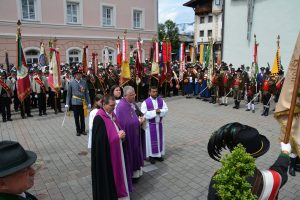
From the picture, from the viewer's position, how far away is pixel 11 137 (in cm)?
883

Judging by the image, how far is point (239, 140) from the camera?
2.29m

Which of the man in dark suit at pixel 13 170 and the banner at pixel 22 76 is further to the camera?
the banner at pixel 22 76

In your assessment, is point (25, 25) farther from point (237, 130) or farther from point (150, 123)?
point (237, 130)

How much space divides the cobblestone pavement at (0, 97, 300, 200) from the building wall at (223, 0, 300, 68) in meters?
7.35

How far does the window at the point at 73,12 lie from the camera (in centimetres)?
2167

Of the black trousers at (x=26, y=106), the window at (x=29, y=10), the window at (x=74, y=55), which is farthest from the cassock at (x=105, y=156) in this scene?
the window at (x=74, y=55)

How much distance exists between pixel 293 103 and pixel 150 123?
13.5 ft

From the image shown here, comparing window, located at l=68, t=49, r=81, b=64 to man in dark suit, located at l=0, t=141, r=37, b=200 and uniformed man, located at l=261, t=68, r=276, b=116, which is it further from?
man in dark suit, located at l=0, t=141, r=37, b=200

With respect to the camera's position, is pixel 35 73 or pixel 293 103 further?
pixel 35 73

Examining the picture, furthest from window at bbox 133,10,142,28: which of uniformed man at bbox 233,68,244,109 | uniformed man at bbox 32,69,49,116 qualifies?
uniformed man at bbox 32,69,49,116

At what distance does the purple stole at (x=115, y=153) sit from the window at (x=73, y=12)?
65.0ft

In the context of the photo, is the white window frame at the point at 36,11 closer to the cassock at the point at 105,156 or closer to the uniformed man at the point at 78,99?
the uniformed man at the point at 78,99

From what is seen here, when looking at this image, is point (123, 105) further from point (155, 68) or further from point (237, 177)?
point (155, 68)

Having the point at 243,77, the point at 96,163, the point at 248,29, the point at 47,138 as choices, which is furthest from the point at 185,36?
the point at 96,163
